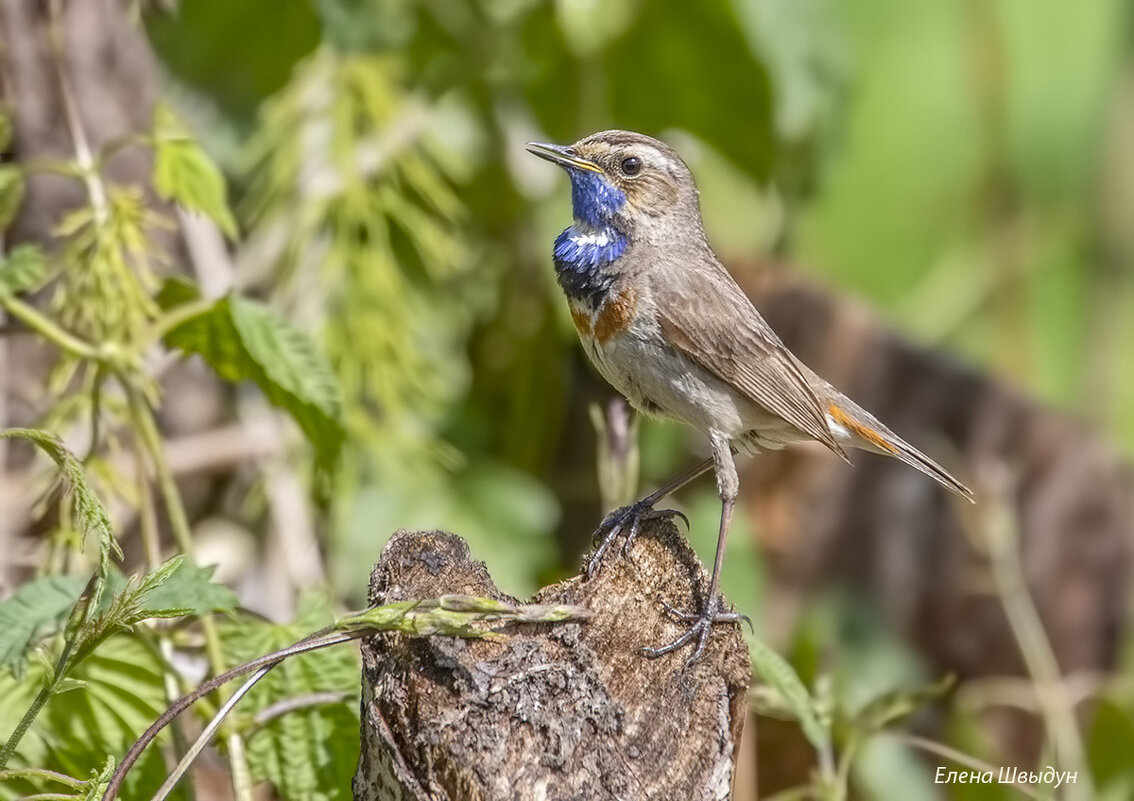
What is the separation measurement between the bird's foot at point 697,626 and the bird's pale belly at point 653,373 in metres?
0.85

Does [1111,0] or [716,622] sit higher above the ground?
[1111,0]

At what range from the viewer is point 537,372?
20.9 ft

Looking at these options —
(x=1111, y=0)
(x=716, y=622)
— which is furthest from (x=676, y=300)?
(x=1111, y=0)

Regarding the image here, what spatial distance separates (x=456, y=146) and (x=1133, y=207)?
468 centimetres

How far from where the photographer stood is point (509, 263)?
6.40m

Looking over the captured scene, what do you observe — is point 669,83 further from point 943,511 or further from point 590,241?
point 943,511

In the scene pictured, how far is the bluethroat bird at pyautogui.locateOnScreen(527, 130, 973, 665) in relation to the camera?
3.95 metres

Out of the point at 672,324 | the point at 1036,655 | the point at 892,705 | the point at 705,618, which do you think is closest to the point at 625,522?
the point at 705,618

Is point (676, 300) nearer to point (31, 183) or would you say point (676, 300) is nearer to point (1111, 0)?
point (31, 183)

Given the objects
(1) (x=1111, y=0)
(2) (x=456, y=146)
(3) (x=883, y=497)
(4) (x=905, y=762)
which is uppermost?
(1) (x=1111, y=0)

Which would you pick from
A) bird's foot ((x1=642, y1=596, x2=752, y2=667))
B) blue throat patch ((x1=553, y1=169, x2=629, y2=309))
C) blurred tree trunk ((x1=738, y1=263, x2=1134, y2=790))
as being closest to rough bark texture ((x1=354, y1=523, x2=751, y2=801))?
bird's foot ((x1=642, y1=596, x2=752, y2=667))

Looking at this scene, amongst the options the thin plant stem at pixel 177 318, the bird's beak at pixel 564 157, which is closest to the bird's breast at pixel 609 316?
the bird's beak at pixel 564 157

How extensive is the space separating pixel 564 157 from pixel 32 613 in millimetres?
2065

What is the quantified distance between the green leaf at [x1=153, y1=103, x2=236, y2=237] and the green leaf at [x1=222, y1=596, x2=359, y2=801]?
3.51 ft
